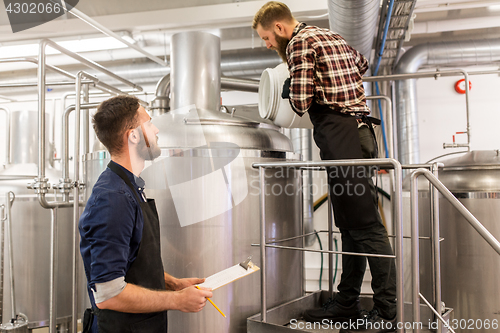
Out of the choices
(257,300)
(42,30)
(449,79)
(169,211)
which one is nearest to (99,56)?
(42,30)

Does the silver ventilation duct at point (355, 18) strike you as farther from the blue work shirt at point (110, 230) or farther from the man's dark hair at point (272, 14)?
the blue work shirt at point (110, 230)

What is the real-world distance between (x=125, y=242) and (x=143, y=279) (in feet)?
0.52

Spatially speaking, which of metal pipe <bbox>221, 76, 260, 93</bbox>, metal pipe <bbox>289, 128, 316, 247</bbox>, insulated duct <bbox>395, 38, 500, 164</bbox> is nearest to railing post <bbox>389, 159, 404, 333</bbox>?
metal pipe <bbox>221, 76, 260, 93</bbox>

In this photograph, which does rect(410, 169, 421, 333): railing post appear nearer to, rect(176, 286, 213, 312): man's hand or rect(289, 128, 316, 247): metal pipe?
rect(176, 286, 213, 312): man's hand

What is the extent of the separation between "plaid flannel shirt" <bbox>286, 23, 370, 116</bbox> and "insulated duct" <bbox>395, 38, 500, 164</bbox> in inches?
75.9

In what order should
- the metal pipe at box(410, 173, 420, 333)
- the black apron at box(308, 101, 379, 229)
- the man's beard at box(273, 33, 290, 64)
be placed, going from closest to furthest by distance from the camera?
the metal pipe at box(410, 173, 420, 333)
the black apron at box(308, 101, 379, 229)
the man's beard at box(273, 33, 290, 64)

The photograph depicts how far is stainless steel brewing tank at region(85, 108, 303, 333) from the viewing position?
1.62 m

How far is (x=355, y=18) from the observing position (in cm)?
205

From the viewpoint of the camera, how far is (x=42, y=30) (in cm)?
318

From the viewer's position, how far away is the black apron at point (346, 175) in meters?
1.48

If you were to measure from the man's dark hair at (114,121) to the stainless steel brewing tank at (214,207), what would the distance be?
1.83 feet

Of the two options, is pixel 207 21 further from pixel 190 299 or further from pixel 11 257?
pixel 190 299

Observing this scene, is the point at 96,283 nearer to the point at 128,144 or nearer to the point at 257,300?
the point at 128,144

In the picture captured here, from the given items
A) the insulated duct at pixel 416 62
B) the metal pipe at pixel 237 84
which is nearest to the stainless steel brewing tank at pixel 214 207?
the metal pipe at pixel 237 84
